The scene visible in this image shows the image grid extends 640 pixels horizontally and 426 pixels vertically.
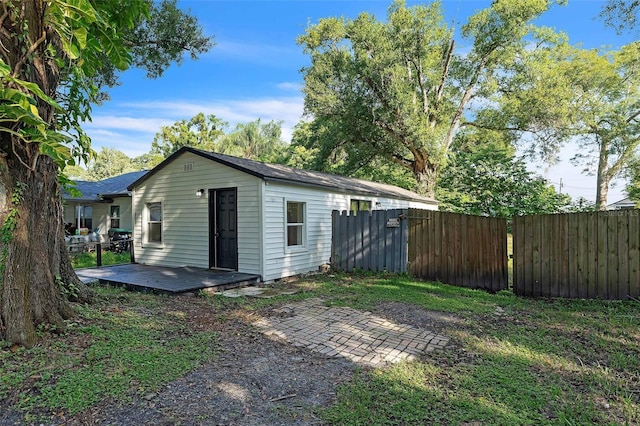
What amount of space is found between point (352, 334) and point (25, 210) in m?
3.90

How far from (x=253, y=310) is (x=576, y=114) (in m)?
20.2

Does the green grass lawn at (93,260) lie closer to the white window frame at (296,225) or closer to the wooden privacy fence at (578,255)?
the white window frame at (296,225)

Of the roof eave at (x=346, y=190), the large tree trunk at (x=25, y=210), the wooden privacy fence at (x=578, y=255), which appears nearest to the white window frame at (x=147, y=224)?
the roof eave at (x=346, y=190)

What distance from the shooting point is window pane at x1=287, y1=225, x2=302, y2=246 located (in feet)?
28.2

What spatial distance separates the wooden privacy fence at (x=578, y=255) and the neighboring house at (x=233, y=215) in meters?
4.69

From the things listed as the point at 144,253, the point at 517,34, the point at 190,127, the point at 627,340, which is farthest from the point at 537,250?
the point at 190,127

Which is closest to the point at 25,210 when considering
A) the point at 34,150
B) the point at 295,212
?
the point at 34,150

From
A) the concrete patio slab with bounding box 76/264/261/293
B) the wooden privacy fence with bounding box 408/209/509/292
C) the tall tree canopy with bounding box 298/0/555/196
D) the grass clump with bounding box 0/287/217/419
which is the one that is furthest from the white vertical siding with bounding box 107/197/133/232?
the wooden privacy fence with bounding box 408/209/509/292

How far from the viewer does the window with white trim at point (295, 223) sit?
8.60 meters

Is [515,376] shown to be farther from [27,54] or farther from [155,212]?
[155,212]

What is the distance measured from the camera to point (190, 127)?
31.3m

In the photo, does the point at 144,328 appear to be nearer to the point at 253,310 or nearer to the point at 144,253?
the point at 253,310

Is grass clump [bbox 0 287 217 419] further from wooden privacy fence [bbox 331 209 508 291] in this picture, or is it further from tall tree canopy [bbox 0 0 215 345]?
wooden privacy fence [bbox 331 209 508 291]

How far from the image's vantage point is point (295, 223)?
8.66 meters
